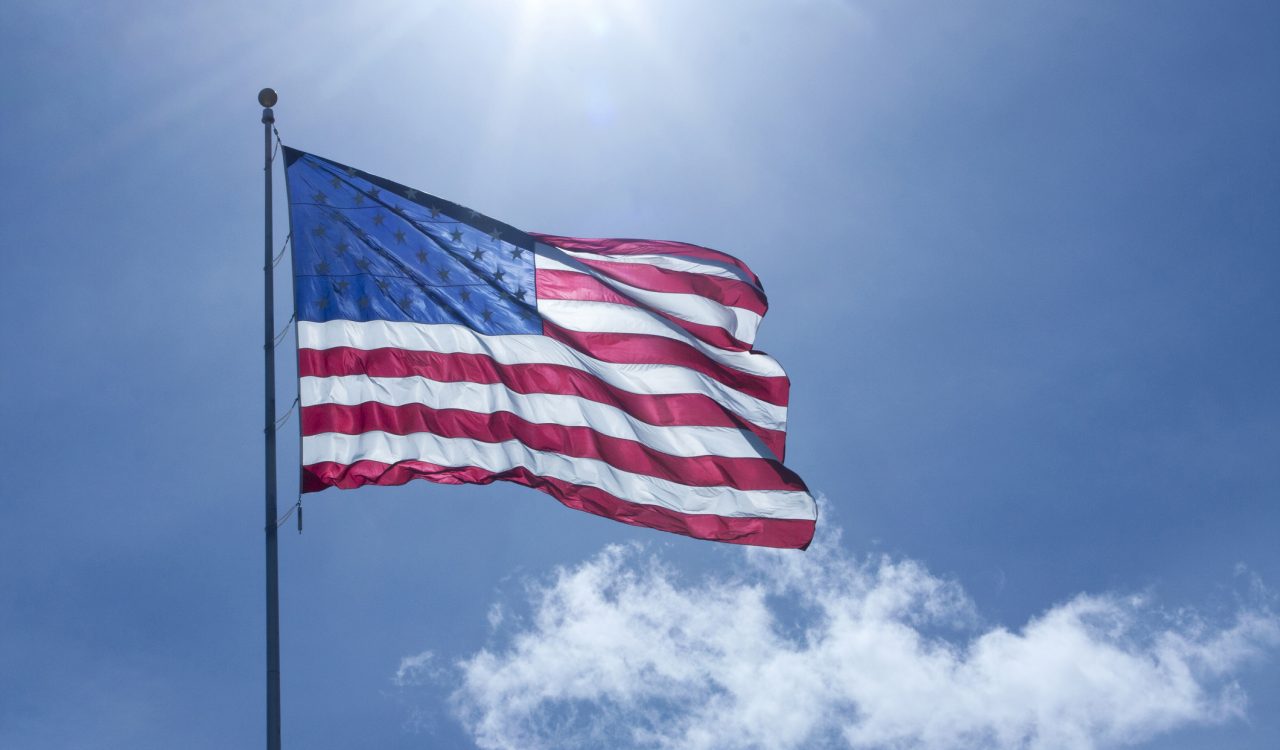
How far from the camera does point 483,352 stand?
1844 centimetres

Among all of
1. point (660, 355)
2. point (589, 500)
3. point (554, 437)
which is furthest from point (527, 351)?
point (589, 500)

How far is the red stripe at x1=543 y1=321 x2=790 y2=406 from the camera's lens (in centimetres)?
1950

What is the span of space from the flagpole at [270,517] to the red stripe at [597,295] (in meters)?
4.54

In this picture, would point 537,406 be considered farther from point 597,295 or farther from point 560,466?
point 597,295

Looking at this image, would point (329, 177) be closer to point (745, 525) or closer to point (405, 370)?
point (405, 370)

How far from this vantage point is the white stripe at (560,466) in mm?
16594

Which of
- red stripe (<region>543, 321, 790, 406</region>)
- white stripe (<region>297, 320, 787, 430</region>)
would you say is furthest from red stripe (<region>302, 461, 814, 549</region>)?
red stripe (<region>543, 321, 790, 406</region>)

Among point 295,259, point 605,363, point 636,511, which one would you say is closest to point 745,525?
point 636,511

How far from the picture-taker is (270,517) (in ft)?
46.2

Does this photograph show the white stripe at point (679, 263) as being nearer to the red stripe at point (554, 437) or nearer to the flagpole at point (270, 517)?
the red stripe at point (554, 437)

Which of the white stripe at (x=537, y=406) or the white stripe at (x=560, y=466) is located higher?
the white stripe at (x=537, y=406)

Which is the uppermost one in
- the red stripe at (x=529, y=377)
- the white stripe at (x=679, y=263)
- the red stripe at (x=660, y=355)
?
the white stripe at (x=679, y=263)

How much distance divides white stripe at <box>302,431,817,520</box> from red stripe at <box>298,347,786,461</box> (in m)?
0.93

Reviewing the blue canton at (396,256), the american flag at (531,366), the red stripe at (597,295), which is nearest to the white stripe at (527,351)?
the american flag at (531,366)
